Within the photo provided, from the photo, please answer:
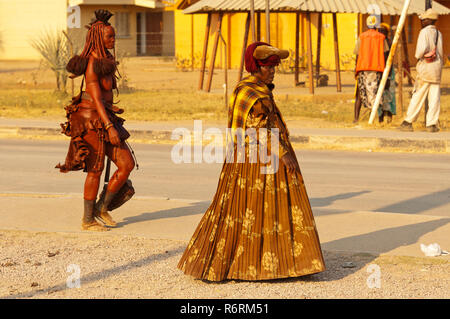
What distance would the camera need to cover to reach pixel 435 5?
23.8 meters

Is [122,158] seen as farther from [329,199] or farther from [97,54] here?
[329,199]

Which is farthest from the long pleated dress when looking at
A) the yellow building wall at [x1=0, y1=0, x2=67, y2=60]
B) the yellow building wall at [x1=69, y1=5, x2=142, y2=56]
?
the yellow building wall at [x1=69, y1=5, x2=142, y2=56]

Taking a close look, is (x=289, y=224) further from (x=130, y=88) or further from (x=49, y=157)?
(x=130, y=88)

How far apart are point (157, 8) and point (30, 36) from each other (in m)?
6.78

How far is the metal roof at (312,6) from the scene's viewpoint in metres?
20.2

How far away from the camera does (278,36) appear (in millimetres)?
33438

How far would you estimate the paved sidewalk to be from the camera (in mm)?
13664

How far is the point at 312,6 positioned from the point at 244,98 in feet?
48.8

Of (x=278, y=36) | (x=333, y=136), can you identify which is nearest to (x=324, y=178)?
(x=333, y=136)

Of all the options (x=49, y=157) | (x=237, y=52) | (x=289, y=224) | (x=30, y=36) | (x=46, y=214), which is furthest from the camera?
(x=30, y=36)
